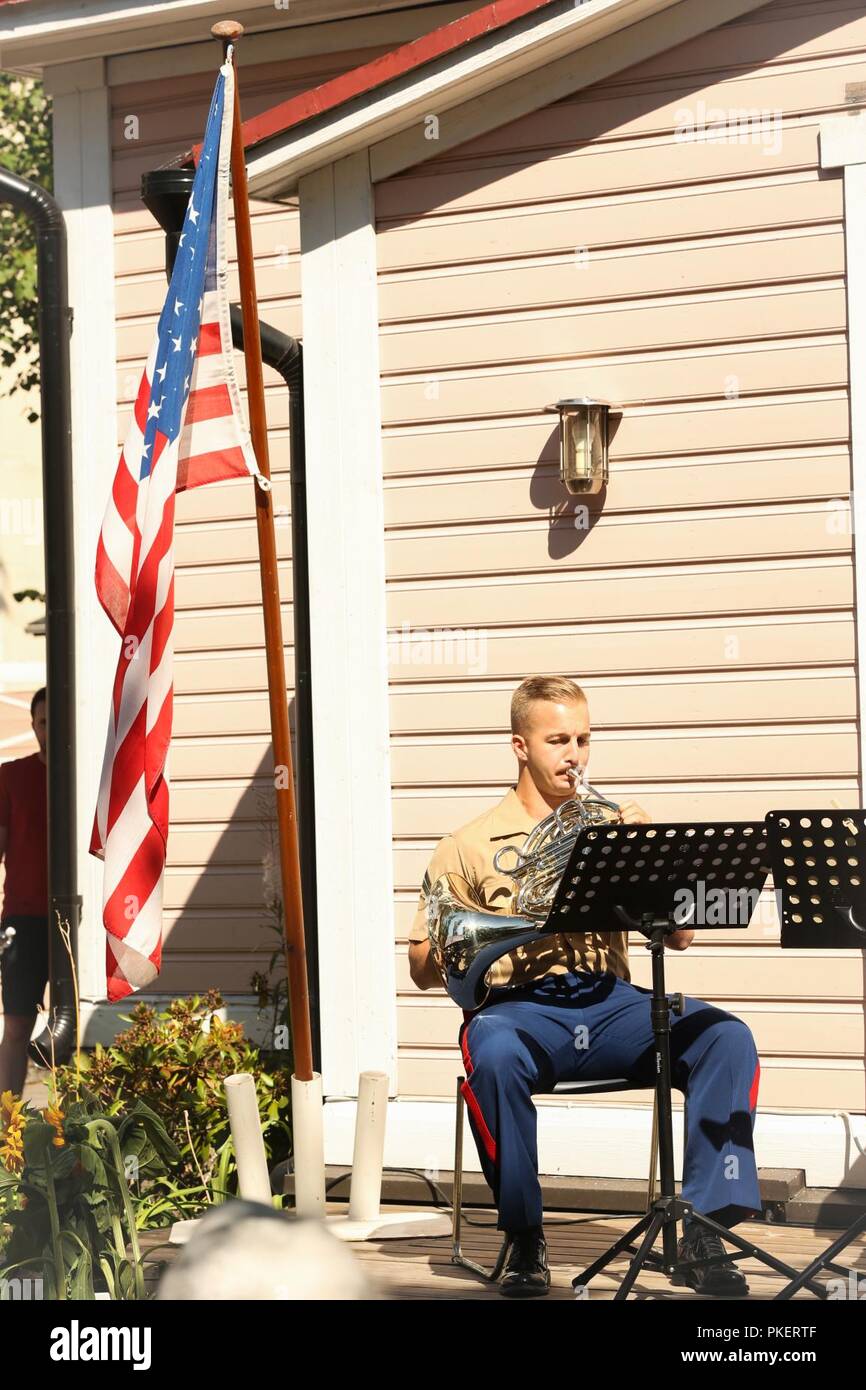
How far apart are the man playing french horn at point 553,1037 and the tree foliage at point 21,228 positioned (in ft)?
24.7

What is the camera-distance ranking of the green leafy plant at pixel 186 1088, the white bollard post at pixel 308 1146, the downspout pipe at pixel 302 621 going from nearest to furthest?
1. the white bollard post at pixel 308 1146
2. the green leafy plant at pixel 186 1088
3. the downspout pipe at pixel 302 621

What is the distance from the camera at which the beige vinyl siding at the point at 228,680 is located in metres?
7.52

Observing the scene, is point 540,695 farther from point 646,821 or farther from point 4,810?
point 4,810

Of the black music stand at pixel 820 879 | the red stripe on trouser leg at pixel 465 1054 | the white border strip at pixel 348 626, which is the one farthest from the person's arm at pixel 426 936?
the black music stand at pixel 820 879

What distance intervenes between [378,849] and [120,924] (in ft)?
4.89

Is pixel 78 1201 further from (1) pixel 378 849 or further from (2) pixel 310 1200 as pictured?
(1) pixel 378 849

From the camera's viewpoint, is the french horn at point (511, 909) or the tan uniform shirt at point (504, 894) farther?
the tan uniform shirt at point (504, 894)

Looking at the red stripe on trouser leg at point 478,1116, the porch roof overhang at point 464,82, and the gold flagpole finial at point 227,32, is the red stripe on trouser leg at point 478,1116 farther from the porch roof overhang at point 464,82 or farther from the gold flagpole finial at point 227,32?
the porch roof overhang at point 464,82

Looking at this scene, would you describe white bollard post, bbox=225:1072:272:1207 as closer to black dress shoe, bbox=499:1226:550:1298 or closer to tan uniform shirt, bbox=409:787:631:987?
tan uniform shirt, bbox=409:787:631:987

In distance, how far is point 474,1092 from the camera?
457 cm

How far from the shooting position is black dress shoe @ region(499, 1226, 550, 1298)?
4398 mm

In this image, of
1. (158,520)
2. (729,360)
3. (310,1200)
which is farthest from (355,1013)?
(729,360)

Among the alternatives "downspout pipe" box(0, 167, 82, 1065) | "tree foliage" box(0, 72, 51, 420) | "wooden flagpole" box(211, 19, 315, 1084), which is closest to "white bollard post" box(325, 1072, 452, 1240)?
"wooden flagpole" box(211, 19, 315, 1084)

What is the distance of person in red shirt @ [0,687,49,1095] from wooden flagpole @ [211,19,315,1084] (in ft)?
8.99
